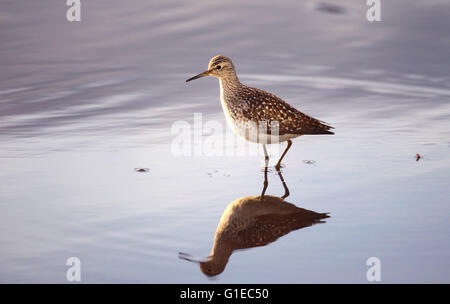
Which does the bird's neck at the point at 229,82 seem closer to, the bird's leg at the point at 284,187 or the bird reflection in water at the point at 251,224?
the bird's leg at the point at 284,187

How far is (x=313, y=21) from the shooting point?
1573 centimetres

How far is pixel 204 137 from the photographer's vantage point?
10.5m

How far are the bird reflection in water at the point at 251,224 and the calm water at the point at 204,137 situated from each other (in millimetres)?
129

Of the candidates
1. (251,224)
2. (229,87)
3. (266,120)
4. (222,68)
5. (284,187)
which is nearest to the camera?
(251,224)

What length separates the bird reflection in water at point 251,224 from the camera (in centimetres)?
637

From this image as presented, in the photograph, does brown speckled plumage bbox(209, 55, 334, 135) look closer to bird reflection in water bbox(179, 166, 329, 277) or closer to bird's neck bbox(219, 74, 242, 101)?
bird's neck bbox(219, 74, 242, 101)

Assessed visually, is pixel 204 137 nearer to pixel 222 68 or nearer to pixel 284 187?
pixel 222 68

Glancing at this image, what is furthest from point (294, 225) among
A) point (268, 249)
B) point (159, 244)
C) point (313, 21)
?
point (313, 21)

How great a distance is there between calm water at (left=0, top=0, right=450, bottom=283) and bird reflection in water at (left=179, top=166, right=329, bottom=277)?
13cm

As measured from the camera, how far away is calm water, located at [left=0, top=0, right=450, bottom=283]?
6.45 meters

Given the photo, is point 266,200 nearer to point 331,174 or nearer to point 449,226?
point 331,174

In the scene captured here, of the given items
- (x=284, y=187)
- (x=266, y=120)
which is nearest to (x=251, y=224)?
(x=284, y=187)

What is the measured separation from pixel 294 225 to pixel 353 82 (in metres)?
6.91

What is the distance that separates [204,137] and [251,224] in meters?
3.48
